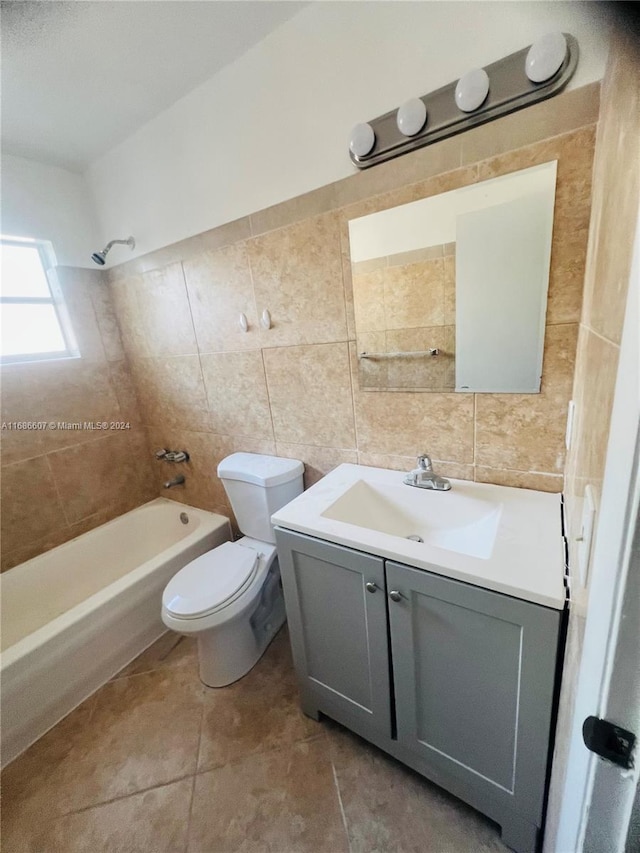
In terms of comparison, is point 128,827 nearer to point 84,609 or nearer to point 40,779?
point 40,779

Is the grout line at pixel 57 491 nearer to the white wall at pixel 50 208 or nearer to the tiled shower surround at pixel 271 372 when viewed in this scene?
the tiled shower surround at pixel 271 372

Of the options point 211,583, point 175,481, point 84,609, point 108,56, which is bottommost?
point 84,609

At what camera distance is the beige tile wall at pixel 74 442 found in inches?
70.4

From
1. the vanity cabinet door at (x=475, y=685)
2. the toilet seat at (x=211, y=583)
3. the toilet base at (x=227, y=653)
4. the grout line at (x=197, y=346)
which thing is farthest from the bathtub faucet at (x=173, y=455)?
the vanity cabinet door at (x=475, y=685)

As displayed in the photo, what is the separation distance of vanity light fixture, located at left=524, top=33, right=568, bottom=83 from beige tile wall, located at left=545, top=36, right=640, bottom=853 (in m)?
0.14

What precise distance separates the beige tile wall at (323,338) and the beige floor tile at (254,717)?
890mm

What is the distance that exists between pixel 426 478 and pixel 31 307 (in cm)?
232

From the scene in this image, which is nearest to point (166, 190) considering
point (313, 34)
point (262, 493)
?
point (313, 34)

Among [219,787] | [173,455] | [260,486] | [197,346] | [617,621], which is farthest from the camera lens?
[173,455]

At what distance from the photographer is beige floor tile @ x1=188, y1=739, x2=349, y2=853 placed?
984mm

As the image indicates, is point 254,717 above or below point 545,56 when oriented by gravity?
below

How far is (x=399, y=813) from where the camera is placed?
40.1 inches

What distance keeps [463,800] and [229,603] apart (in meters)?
0.96

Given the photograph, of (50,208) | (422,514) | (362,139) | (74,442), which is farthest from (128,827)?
→ (50,208)
